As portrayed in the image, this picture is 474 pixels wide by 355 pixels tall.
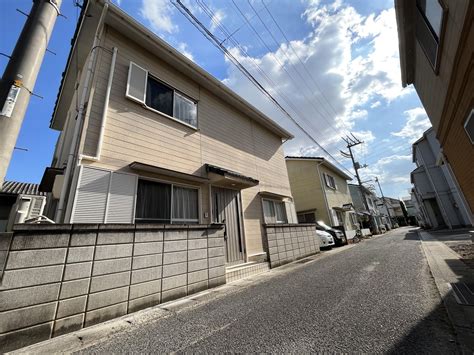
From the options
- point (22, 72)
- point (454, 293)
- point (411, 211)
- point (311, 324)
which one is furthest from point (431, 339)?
point (411, 211)

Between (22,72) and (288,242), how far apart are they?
822cm

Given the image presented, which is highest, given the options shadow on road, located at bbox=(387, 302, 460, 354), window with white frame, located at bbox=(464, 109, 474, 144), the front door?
window with white frame, located at bbox=(464, 109, 474, 144)

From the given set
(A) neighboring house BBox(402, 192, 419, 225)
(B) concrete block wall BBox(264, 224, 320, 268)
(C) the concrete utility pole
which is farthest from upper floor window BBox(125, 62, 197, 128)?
(A) neighboring house BBox(402, 192, 419, 225)

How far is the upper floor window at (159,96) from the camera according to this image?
5.31 metres

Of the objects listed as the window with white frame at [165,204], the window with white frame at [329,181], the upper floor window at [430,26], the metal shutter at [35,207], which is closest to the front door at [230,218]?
the window with white frame at [165,204]

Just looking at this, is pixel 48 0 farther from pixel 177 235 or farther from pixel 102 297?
pixel 102 297

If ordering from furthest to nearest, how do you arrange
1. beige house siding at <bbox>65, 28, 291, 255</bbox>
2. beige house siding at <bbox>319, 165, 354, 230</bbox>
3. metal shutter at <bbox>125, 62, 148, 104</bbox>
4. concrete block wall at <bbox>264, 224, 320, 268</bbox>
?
1. beige house siding at <bbox>319, 165, 354, 230</bbox>
2. concrete block wall at <bbox>264, 224, 320, 268</bbox>
3. metal shutter at <bbox>125, 62, 148, 104</bbox>
4. beige house siding at <bbox>65, 28, 291, 255</bbox>

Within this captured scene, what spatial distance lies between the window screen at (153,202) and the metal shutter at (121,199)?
23 centimetres

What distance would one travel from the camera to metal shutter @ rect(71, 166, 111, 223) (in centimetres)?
379

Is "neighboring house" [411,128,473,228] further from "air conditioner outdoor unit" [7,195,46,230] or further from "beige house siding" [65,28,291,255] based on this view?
"air conditioner outdoor unit" [7,195,46,230]

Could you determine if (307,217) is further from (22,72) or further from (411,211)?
(411,211)

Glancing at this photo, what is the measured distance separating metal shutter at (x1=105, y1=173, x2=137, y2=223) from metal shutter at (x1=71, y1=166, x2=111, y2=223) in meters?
0.11

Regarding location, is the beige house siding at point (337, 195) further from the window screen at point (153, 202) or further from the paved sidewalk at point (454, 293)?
the window screen at point (153, 202)

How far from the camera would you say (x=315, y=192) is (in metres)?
16.4
